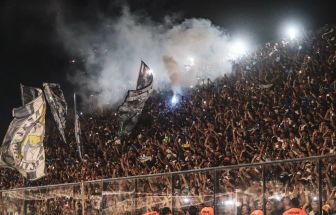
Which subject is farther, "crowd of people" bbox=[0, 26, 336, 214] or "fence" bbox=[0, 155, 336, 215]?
"crowd of people" bbox=[0, 26, 336, 214]

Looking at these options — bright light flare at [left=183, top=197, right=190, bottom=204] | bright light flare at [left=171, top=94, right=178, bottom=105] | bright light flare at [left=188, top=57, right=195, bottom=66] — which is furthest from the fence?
bright light flare at [left=188, top=57, right=195, bottom=66]

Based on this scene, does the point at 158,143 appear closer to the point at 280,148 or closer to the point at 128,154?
the point at 128,154

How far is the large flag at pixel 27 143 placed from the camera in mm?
13156

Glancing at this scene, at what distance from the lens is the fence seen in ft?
24.5

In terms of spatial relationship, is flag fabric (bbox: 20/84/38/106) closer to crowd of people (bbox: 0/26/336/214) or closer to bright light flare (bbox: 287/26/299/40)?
crowd of people (bbox: 0/26/336/214)

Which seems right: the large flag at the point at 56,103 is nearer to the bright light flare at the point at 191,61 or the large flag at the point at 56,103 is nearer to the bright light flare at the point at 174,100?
the bright light flare at the point at 174,100

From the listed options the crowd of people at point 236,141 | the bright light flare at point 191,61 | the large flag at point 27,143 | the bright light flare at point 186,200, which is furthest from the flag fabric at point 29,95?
the bright light flare at point 191,61

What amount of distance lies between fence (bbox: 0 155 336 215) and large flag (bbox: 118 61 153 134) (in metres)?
3.87

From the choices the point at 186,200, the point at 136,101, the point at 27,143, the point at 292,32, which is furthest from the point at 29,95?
the point at 292,32

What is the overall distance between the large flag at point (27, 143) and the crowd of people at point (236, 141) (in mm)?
1434

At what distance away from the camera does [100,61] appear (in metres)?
26.8

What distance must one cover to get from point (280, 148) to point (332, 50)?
3.44 m

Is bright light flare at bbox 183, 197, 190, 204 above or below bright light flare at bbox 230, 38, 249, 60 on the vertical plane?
below

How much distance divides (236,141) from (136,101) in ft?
13.4
